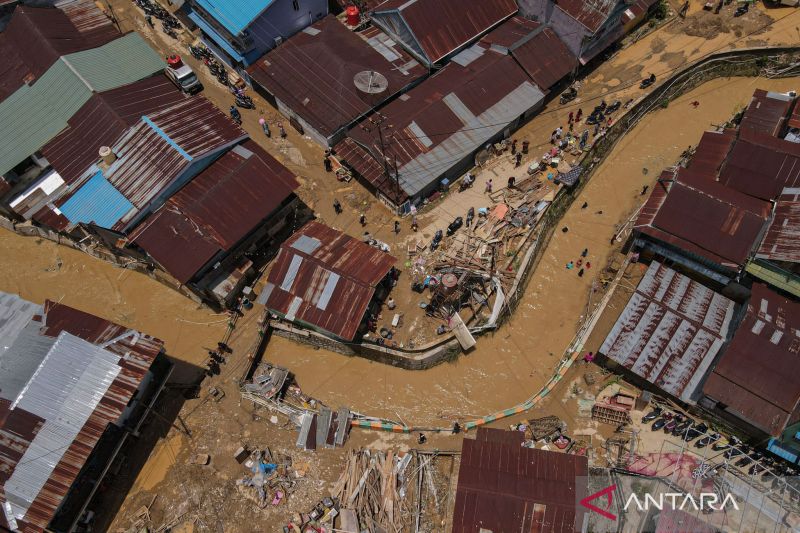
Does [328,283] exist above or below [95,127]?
below

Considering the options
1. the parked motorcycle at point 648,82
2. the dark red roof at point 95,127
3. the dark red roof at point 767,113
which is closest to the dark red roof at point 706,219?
the dark red roof at point 767,113

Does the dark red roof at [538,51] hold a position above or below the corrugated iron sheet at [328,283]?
above

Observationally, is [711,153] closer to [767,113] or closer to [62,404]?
[767,113]

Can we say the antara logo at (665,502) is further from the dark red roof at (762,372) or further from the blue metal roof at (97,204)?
the blue metal roof at (97,204)

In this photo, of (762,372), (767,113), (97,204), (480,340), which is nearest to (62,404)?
(97,204)

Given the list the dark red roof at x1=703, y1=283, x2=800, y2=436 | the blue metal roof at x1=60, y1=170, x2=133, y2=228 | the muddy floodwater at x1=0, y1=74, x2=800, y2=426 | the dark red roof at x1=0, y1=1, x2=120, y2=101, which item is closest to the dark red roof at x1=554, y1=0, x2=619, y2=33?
the muddy floodwater at x1=0, y1=74, x2=800, y2=426

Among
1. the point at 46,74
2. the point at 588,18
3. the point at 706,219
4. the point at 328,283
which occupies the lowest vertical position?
the point at 328,283

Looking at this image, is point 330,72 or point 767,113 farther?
point 330,72
